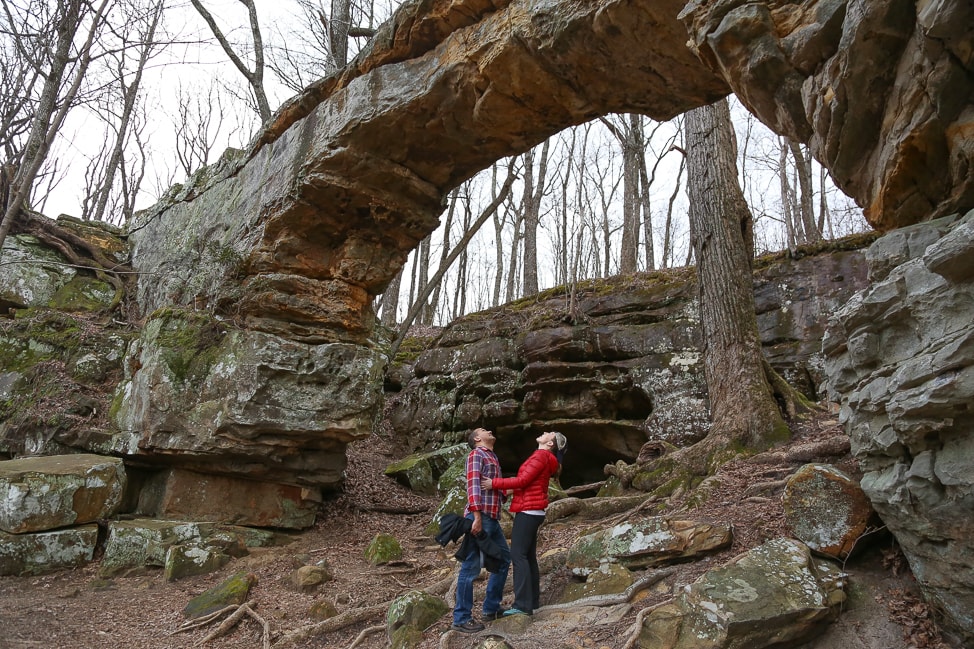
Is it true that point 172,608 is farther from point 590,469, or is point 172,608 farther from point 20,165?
point 590,469

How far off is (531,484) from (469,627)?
118cm

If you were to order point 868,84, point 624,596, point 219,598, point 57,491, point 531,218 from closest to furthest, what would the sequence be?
point 868,84 → point 624,596 → point 219,598 → point 57,491 → point 531,218

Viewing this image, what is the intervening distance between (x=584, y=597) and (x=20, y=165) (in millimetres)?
7249

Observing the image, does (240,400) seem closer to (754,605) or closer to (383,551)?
(383,551)

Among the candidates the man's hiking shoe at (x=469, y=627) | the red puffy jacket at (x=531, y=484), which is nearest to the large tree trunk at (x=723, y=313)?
the red puffy jacket at (x=531, y=484)

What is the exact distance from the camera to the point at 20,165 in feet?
20.9

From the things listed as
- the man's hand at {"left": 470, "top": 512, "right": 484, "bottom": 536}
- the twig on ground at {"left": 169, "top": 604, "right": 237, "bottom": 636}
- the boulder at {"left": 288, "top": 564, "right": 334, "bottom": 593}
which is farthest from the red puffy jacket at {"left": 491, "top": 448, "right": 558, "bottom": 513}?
the twig on ground at {"left": 169, "top": 604, "right": 237, "bottom": 636}

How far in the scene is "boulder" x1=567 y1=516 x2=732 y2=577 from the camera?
4.77m

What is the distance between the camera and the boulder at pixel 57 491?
6.43 m

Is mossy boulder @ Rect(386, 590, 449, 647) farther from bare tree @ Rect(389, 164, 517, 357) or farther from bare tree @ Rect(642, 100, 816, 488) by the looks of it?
bare tree @ Rect(389, 164, 517, 357)

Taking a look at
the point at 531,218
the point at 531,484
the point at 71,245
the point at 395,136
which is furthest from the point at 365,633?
the point at 531,218

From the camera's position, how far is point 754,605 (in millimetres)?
3658

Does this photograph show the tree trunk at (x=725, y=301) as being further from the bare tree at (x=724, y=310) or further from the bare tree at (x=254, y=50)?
the bare tree at (x=254, y=50)

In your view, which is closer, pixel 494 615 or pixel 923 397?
pixel 923 397
